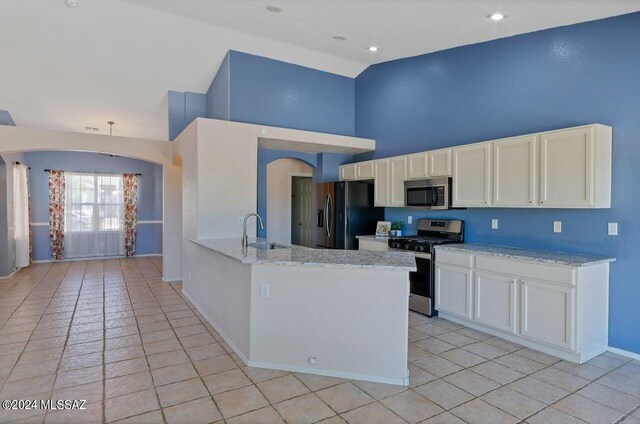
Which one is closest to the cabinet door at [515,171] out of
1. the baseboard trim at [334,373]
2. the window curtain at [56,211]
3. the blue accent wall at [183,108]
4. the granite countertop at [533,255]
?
the granite countertop at [533,255]

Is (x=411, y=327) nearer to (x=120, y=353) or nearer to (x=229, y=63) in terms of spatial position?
(x=120, y=353)

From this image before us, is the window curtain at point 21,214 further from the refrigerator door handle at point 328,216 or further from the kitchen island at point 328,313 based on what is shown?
the kitchen island at point 328,313

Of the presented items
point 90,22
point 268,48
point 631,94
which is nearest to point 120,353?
point 90,22

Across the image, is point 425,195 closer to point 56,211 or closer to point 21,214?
point 21,214

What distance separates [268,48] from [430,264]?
3.92 m

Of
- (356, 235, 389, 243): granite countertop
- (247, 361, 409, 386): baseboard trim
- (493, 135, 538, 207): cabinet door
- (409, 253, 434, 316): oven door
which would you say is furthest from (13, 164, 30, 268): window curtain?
(493, 135, 538, 207): cabinet door

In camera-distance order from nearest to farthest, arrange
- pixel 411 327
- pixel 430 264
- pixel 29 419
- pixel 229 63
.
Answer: pixel 29 419 → pixel 411 327 → pixel 430 264 → pixel 229 63

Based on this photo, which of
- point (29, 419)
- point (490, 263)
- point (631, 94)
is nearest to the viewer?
point (29, 419)

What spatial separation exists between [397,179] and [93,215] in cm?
756

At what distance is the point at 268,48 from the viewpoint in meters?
5.46

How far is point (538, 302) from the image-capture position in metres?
3.32

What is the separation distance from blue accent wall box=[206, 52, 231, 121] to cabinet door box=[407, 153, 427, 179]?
2775 millimetres

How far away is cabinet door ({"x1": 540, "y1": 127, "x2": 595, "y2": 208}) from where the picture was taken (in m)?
3.17

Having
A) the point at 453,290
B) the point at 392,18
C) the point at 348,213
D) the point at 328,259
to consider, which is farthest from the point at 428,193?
the point at 328,259
